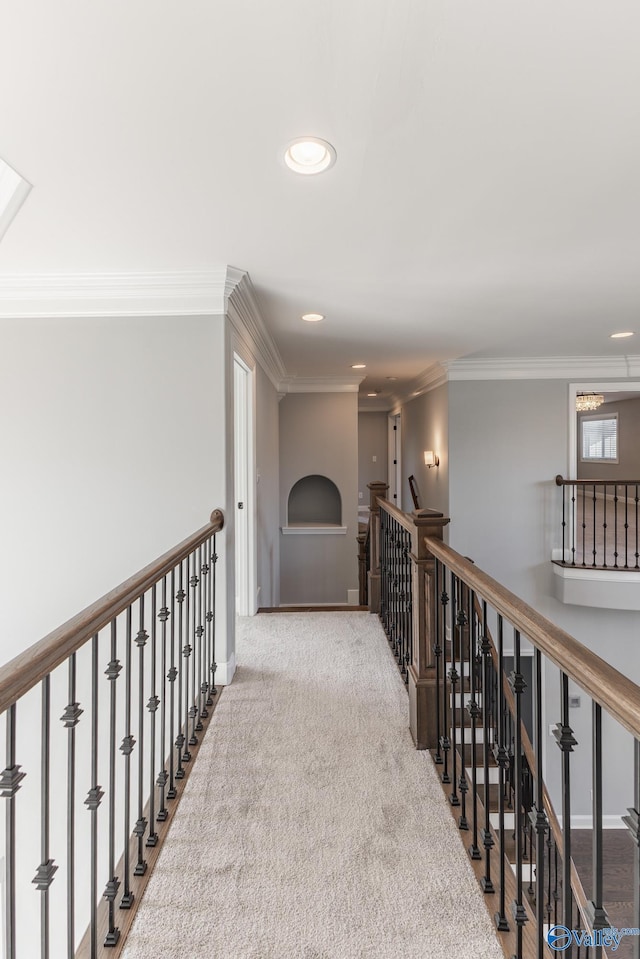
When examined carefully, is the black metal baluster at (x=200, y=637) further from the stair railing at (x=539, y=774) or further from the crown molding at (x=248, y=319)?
the crown molding at (x=248, y=319)

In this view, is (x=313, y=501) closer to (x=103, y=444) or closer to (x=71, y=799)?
(x=103, y=444)

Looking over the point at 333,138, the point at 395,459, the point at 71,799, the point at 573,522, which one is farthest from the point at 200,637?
the point at 395,459

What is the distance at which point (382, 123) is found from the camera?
1619 millimetres

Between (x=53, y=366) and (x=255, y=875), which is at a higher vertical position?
(x=53, y=366)

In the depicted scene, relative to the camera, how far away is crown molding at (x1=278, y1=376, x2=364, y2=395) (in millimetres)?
6496

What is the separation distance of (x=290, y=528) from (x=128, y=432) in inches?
158

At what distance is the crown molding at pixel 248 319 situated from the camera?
114 inches

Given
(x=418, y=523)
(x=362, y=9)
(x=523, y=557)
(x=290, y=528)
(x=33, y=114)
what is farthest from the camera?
(x=290, y=528)

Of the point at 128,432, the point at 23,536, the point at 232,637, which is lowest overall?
the point at 232,637

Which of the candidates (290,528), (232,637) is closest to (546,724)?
(290,528)

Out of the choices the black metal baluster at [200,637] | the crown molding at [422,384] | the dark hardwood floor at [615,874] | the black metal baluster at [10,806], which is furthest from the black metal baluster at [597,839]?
the crown molding at [422,384]

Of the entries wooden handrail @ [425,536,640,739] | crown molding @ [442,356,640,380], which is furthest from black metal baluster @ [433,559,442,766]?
crown molding @ [442,356,640,380]

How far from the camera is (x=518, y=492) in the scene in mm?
5812

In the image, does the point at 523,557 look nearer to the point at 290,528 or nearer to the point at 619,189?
the point at 290,528
